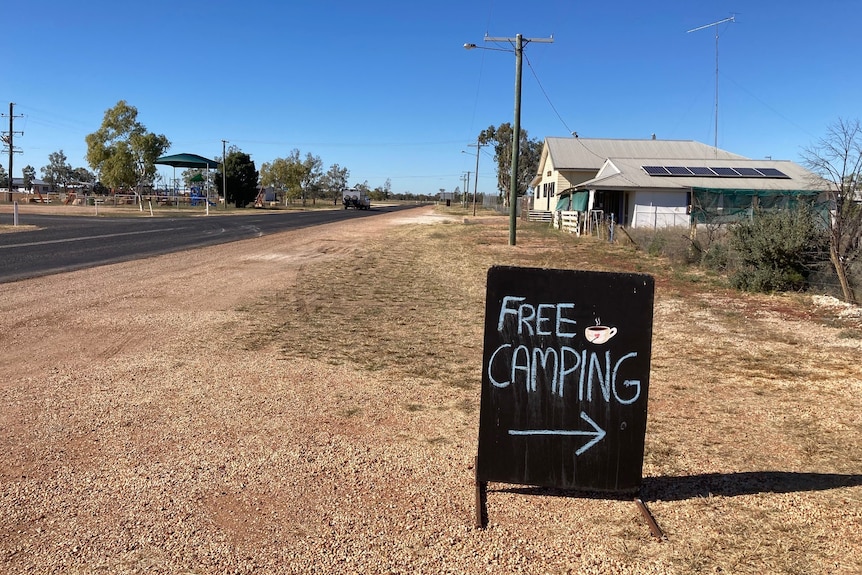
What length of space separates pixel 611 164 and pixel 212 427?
32163mm

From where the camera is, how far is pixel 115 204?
211 feet

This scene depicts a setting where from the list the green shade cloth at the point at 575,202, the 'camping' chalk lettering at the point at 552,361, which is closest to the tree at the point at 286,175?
the green shade cloth at the point at 575,202

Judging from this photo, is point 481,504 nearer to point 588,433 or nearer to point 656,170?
point 588,433

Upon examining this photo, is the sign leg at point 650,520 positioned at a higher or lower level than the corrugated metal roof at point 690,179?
lower

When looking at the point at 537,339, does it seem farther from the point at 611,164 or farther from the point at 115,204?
the point at 115,204

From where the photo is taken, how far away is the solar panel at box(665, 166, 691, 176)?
3147cm

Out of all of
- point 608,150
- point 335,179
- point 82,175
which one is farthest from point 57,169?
point 608,150

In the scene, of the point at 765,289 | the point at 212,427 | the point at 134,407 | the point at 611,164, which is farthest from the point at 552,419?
the point at 611,164

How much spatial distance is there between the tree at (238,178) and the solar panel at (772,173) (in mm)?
51661

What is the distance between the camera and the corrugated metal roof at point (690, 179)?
2931 cm

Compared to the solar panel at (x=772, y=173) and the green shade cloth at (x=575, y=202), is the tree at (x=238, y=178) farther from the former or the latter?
the solar panel at (x=772, y=173)

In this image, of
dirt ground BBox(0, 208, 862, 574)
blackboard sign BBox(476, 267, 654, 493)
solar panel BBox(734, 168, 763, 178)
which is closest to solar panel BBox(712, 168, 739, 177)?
solar panel BBox(734, 168, 763, 178)

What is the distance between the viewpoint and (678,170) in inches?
1259

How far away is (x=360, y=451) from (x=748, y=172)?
31973 millimetres
